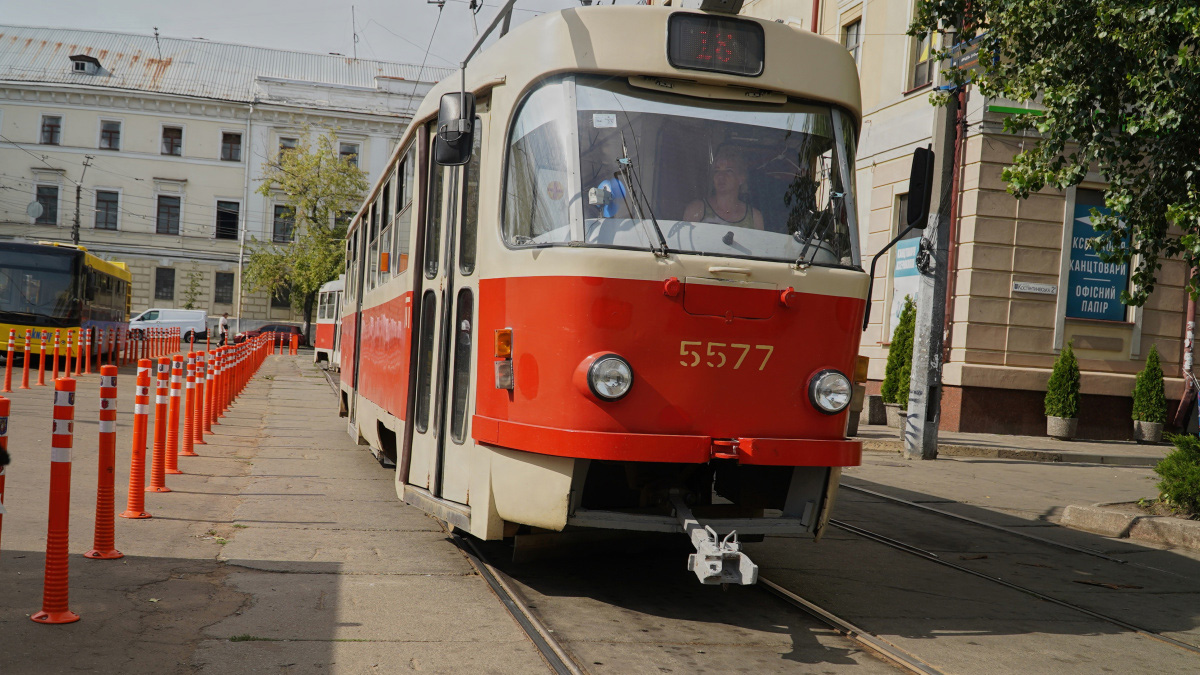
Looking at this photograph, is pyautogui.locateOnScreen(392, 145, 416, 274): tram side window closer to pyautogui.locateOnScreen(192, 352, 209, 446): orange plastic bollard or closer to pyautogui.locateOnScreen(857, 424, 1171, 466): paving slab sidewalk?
pyautogui.locateOnScreen(192, 352, 209, 446): orange plastic bollard

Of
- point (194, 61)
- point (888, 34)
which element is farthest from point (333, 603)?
point (194, 61)

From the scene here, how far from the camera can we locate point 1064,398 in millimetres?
17906

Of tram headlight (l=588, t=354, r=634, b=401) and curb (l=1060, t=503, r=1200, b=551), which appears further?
curb (l=1060, t=503, r=1200, b=551)

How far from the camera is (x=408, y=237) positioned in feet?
26.9

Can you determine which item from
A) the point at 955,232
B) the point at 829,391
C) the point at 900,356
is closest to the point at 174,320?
the point at 900,356

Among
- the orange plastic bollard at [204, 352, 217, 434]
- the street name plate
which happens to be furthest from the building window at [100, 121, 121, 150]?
the street name plate

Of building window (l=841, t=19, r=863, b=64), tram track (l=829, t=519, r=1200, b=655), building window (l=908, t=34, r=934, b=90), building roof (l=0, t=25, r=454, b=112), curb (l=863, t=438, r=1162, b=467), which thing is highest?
building roof (l=0, t=25, r=454, b=112)

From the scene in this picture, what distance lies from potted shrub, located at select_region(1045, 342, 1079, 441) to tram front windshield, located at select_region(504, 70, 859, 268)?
1338cm

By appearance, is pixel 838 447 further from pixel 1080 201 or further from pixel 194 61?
pixel 194 61

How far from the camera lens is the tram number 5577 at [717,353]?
→ 559cm

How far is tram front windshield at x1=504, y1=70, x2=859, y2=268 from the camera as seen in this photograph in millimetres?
5699

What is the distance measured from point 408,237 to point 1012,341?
13.4 meters

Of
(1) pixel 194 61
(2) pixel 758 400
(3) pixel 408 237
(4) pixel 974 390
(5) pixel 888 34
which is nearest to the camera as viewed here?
(2) pixel 758 400

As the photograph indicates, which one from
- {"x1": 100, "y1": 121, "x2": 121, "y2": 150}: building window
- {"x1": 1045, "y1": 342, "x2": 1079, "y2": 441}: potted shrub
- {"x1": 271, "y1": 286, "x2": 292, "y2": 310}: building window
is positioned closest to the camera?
{"x1": 1045, "y1": 342, "x2": 1079, "y2": 441}: potted shrub
